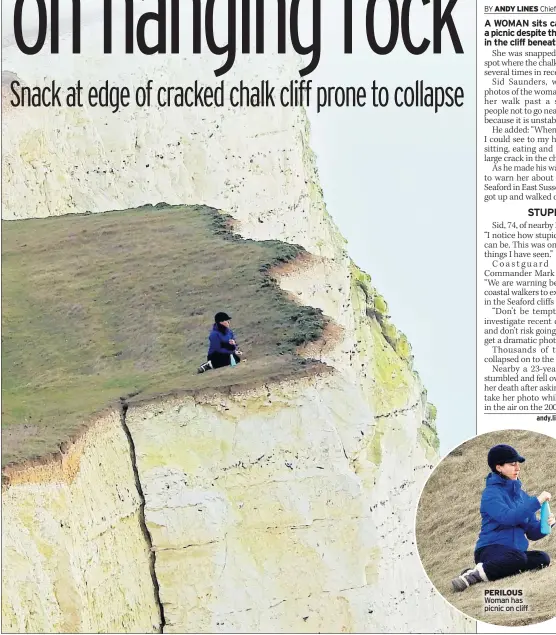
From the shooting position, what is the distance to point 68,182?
140ft

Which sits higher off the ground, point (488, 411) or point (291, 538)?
point (488, 411)

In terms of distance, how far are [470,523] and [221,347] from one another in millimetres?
6117

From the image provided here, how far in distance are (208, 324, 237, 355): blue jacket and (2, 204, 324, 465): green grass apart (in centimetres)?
44

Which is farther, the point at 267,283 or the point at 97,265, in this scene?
the point at 97,265

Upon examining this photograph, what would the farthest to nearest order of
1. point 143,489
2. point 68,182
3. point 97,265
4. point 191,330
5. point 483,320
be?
point 68,182 < point 97,265 < point 191,330 < point 483,320 < point 143,489

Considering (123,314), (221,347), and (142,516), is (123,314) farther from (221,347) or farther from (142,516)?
(142,516)

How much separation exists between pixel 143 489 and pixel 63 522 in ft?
7.99

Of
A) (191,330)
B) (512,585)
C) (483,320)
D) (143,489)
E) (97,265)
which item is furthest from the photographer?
(97,265)

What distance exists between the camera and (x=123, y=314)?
104 feet

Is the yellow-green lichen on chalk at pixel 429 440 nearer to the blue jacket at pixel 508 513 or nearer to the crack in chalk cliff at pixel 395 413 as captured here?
the crack in chalk cliff at pixel 395 413

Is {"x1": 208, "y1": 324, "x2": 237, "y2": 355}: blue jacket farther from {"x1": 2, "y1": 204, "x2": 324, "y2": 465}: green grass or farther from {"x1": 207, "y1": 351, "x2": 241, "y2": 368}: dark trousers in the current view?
{"x1": 2, "y1": 204, "x2": 324, "y2": 465}: green grass

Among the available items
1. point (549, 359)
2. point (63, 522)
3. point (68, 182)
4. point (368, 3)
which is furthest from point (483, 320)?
point (68, 182)

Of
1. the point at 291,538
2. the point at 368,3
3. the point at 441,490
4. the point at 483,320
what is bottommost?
the point at 291,538

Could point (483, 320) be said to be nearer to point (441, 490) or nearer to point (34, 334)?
point (441, 490)
